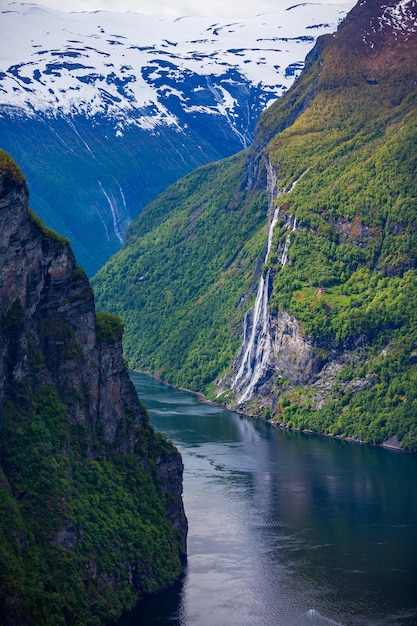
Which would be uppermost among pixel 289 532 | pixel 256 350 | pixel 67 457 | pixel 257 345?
pixel 257 345

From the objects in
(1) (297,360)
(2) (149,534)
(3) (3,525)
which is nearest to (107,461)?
(2) (149,534)

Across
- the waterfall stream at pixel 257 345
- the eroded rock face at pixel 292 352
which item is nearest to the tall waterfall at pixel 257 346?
the waterfall stream at pixel 257 345

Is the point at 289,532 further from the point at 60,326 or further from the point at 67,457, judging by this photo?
the point at 60,326

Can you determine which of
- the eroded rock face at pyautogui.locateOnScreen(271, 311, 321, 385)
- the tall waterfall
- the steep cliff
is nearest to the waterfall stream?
the tall waterfall

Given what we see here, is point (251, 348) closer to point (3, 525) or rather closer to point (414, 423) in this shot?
point (414, 423)

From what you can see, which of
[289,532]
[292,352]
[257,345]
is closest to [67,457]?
[289,532]
